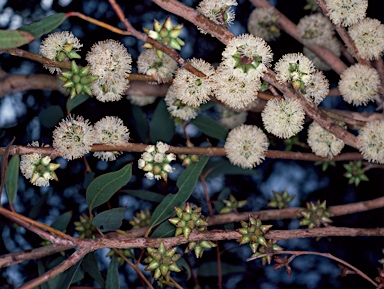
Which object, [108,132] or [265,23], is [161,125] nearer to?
[108,132]

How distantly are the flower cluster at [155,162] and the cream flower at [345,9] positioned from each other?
579 millimetres

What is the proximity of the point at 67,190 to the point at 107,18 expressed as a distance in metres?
0.68

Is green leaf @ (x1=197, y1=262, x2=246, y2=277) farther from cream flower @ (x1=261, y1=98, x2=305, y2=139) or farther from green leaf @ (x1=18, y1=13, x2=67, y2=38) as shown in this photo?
green leaf @ (x1=18, y1=13, x2=67, y2=38)

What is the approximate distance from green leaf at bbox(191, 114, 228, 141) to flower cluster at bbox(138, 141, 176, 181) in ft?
1.27

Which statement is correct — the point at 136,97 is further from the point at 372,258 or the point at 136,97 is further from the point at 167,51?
the point at 372,258

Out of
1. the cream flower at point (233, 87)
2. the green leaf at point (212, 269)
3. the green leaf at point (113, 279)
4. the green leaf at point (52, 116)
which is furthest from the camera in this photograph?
the green leaf at point (212, 269)

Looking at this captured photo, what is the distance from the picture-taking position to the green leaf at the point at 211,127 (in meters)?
1.75

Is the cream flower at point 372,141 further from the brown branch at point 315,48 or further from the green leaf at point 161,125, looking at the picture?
the green leaf at point 161,125

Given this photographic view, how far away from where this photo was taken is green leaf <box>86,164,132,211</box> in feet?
4.49

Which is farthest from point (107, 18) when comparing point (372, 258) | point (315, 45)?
point (372, 258)

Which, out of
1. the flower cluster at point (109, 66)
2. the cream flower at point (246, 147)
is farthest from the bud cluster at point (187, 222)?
the flower cluster at point (109, 66)

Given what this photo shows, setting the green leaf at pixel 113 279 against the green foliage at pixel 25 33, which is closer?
the green foliage at pixel 25 33

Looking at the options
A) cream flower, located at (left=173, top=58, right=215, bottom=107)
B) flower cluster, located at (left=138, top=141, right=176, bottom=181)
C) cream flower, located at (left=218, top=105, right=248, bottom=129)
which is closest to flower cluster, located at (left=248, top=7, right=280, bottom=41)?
cream flower, located at (left=218, top=105, right=248, bottom=129)

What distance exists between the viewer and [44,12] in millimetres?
2066
